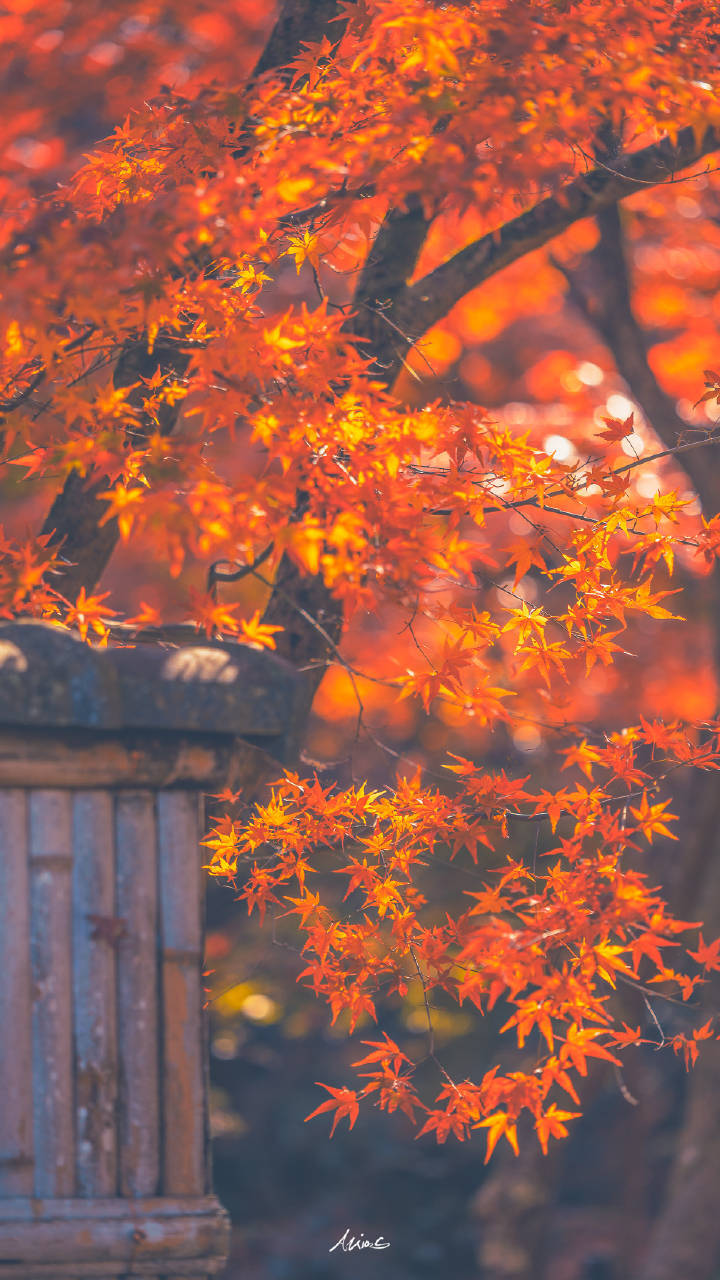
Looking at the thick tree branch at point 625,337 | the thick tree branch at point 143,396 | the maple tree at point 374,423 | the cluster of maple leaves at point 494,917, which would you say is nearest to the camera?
the maple tree at point 374,423

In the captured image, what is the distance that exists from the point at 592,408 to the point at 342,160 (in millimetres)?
7173

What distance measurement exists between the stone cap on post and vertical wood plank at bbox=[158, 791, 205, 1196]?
141mm

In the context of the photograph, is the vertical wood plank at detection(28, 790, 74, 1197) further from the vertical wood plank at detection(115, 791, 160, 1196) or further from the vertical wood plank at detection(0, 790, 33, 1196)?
the vertical wood plank at detection(115, 791, 160, 1196)

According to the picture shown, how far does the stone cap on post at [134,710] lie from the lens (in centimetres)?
271

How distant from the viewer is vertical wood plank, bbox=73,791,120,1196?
279 centimetres

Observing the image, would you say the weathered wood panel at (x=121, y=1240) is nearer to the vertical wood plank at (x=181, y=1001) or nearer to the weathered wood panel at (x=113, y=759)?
the vertical wood plank at (x=181, y=1001)

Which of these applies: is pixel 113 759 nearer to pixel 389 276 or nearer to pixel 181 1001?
pixel 181 1001

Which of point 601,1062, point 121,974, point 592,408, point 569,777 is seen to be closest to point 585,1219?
point 601,1062

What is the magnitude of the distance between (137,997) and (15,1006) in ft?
0.96

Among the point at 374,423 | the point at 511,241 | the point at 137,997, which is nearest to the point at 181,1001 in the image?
the point at 137,997

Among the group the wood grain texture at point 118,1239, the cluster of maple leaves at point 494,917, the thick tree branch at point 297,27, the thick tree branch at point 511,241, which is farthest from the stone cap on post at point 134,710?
the thick tree branch at point 297,27

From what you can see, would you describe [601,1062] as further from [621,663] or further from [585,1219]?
[621,663]

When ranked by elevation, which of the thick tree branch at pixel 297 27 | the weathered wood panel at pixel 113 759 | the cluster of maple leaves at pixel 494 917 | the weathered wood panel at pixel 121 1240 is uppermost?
the thick tree branch at pixel 297 27

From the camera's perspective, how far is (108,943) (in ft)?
9.39
